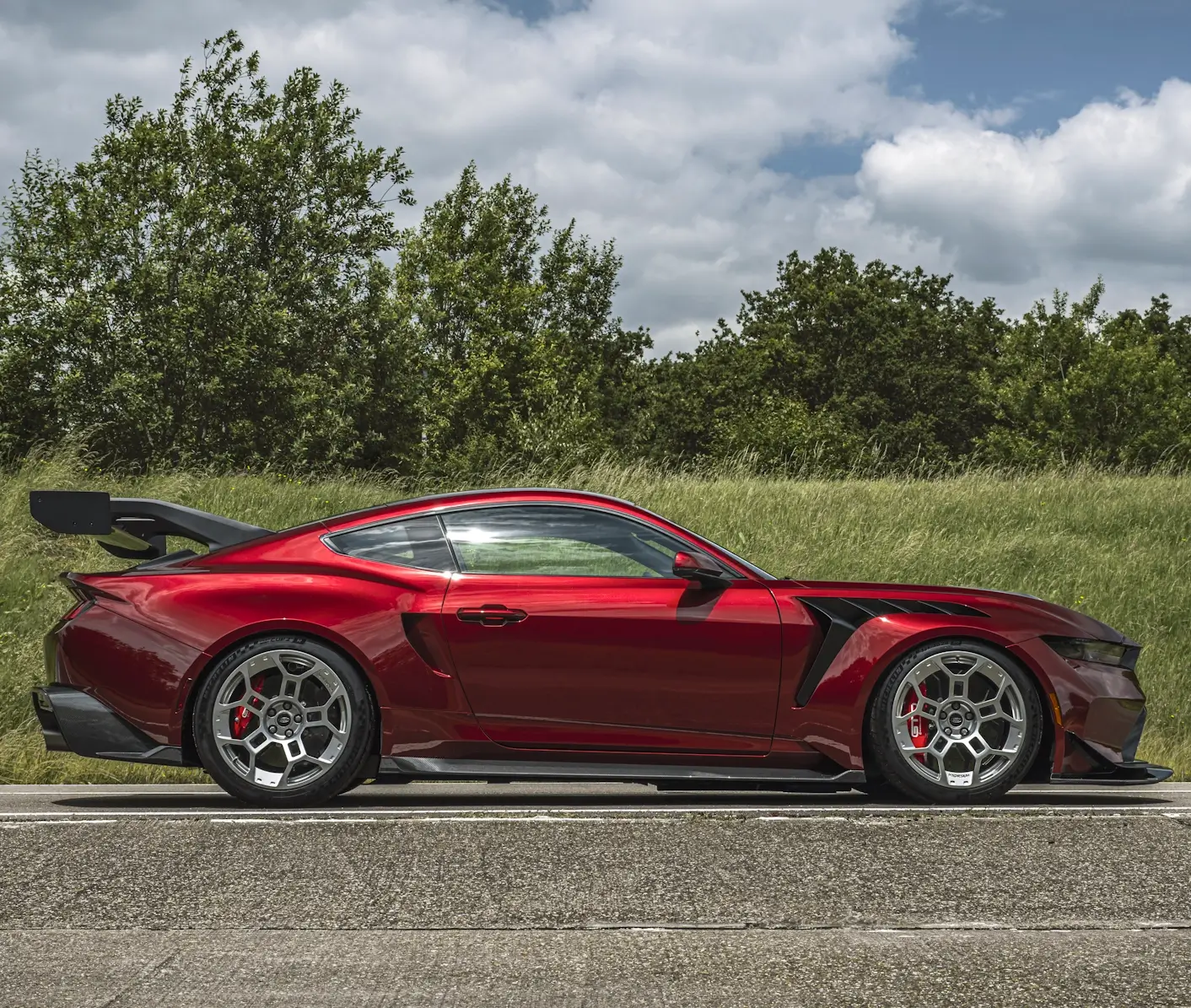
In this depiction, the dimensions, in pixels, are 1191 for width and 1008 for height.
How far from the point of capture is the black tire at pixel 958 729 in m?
6.12

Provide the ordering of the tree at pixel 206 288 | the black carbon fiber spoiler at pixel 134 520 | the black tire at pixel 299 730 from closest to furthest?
the black tire at pixel 299 730 < the black carbon fiber spoiler at pixel 134 520 < the tree at pixel 206 288

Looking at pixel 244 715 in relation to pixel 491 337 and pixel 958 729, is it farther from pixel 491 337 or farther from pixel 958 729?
pixel 491 337

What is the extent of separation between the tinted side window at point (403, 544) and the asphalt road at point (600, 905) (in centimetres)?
110

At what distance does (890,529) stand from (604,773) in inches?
477

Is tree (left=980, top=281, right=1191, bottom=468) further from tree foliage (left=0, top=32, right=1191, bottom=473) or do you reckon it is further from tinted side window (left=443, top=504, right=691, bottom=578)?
tinted side window (left=443, top=504, right=691, bottom=578)

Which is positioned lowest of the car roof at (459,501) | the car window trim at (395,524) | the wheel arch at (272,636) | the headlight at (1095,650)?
the wheel arch at (272,636)

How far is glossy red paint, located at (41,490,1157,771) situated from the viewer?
605cm

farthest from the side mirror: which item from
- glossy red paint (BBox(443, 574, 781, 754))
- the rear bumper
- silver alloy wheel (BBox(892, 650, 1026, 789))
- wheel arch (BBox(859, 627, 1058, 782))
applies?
the rear bumper

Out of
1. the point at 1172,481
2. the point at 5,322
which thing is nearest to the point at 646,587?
the point at 1172,481

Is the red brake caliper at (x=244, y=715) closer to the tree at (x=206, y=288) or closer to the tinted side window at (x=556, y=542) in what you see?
the tinted side window at (x=556, y=542)

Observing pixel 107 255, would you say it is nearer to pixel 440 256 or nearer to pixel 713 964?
pixel 440 256

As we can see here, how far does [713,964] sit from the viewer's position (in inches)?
144

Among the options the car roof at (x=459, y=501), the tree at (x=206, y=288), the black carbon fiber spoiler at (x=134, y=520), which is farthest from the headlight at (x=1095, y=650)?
the tree at (x=206, y=288)

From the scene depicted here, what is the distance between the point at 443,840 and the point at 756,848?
3.86 feet
